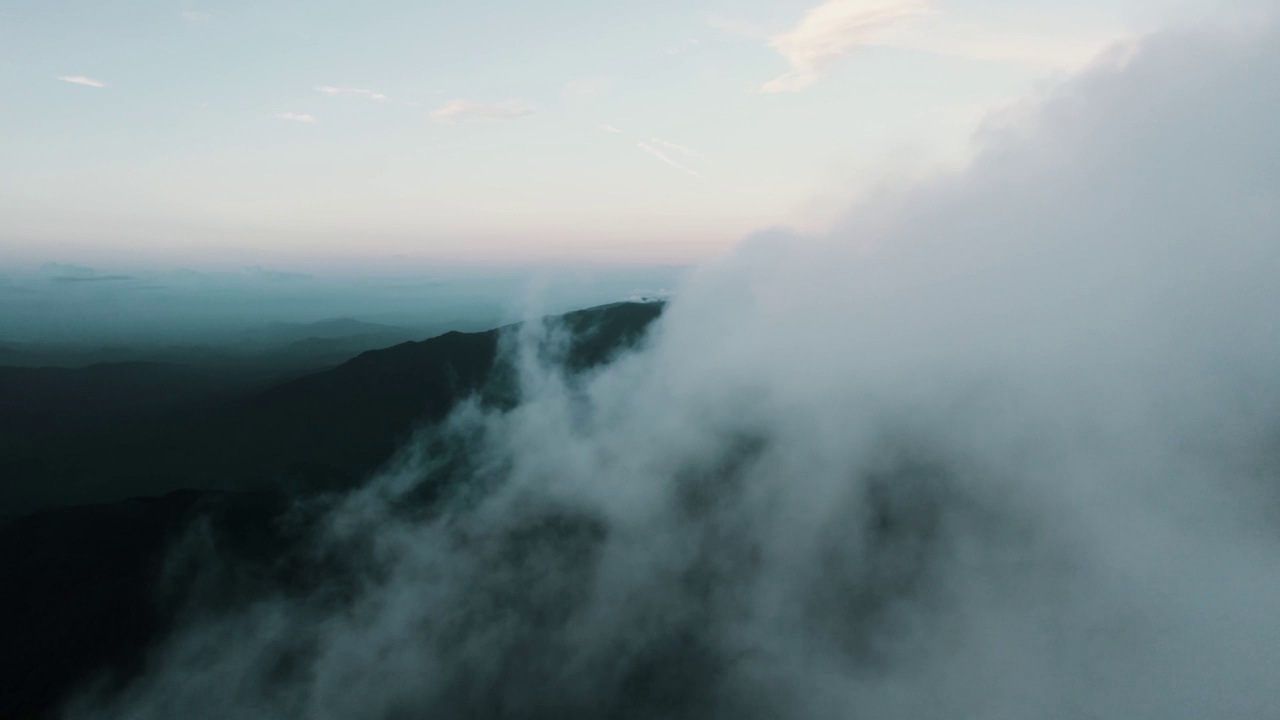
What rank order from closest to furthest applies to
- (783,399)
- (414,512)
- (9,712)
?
(9,712) < (414,512) < (783,399)

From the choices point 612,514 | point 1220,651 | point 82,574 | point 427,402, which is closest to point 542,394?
point 427,402

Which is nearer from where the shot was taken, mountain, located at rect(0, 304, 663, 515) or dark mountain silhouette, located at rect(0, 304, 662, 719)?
dark mountain silhouette, located at rect(0, 304, 662, 719)

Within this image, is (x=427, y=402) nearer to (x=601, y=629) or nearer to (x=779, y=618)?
(x=601, y=629)

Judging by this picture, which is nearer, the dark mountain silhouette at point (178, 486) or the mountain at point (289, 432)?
the dark mountain silhouette at point (178, 486)

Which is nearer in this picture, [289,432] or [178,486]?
[178,486]

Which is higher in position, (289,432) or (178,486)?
(289,432)

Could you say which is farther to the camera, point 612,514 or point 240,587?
point 612,514

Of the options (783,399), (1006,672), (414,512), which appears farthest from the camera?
(783,399)

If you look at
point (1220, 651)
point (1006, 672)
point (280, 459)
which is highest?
point (280, 459)
